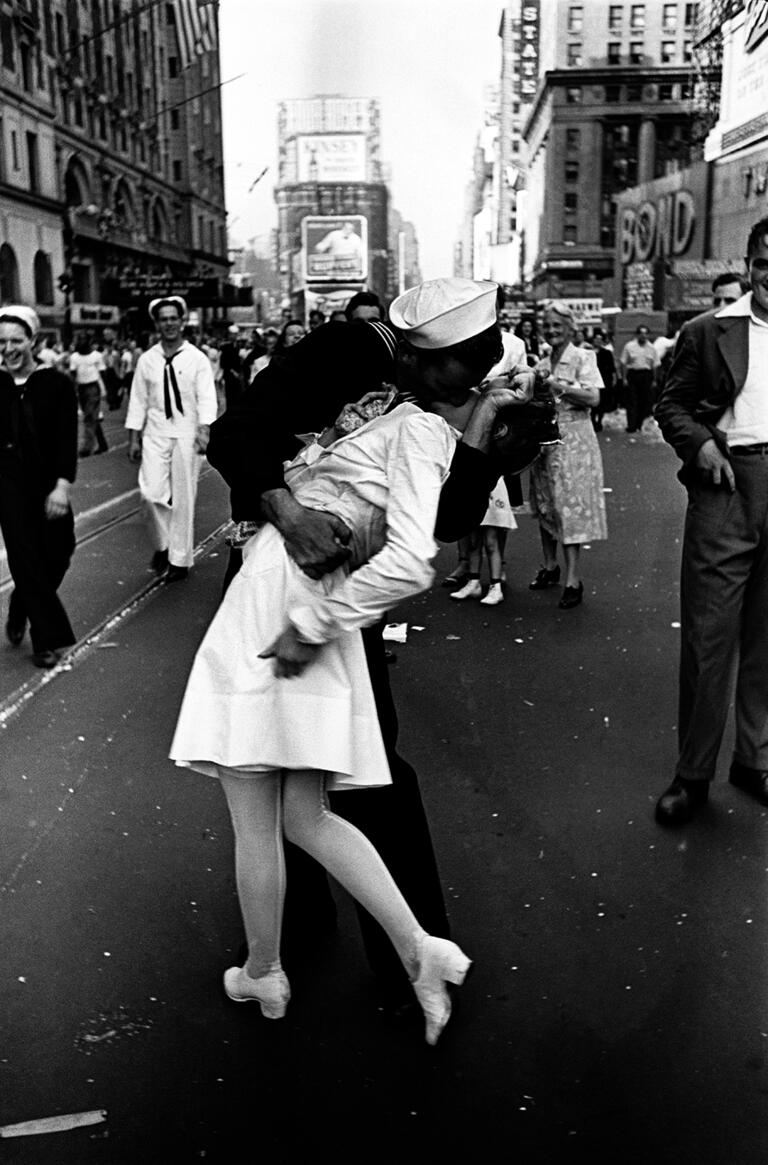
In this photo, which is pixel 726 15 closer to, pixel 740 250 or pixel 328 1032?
pixel 740 250

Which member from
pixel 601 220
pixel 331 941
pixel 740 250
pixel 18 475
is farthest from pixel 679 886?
pixel 601 220

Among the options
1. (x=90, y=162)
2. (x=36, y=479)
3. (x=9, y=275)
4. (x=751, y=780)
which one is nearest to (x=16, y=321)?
(x=36, y=479)

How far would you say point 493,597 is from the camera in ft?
26.5

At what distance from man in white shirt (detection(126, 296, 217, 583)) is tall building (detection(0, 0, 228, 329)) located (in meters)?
29.4

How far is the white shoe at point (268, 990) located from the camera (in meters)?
3.09

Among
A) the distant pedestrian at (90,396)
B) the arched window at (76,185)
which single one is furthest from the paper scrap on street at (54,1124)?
the arched window at (76,185)

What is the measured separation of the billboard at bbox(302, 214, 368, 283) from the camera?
99812 millimetres

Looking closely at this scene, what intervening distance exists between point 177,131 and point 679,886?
3243 inches

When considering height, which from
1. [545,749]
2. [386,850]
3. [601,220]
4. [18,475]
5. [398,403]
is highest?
[601,220]

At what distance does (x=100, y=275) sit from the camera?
57844 mm

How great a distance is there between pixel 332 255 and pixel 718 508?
326ft

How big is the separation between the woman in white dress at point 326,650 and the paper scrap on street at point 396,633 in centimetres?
416

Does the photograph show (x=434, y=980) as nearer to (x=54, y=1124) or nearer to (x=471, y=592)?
(x=54, y=1124)

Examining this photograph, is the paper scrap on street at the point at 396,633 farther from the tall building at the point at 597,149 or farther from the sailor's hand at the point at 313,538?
the tall building at the point at 597,149
